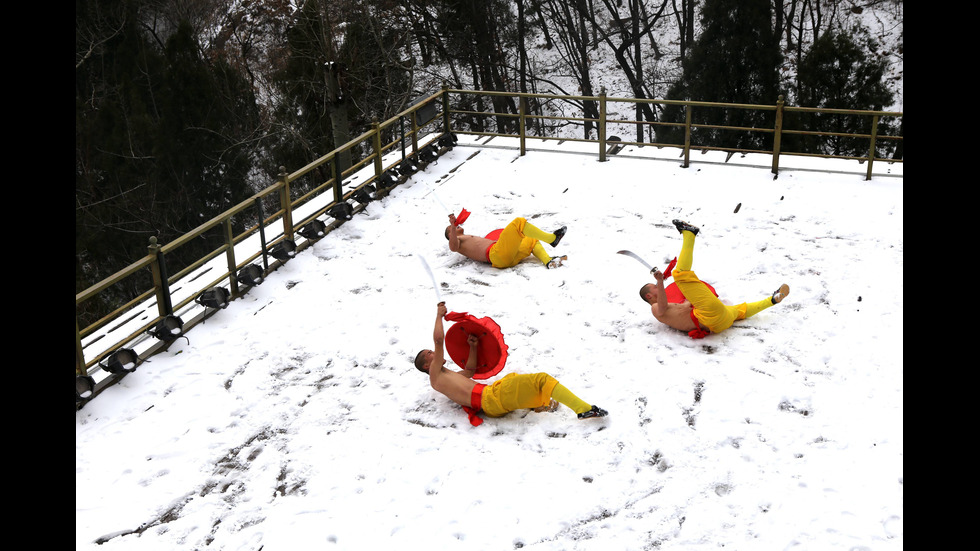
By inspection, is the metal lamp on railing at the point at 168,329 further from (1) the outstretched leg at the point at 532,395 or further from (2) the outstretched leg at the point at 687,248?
(2) the outstretched leg at the point at 687,248

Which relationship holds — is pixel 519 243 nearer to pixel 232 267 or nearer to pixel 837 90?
pixel 232 267

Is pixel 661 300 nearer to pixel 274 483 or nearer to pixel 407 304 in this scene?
pixel 407 304

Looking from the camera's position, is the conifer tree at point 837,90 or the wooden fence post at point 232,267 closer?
the wooden fence post at point 232,267

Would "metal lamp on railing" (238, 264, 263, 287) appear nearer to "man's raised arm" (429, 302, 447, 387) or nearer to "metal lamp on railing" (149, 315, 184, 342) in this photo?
"metal lamp on railing" (149, 315, 184, 342)

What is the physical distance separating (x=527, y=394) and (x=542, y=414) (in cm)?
38

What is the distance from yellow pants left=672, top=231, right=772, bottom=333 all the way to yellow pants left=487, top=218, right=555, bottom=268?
2.15 metres

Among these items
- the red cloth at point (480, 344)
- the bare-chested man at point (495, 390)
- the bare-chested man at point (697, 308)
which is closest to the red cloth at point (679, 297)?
the bare-chested man at point (697, 308)

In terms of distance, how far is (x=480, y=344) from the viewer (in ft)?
26.6

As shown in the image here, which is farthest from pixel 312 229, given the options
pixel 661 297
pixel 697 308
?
pixel 697 308

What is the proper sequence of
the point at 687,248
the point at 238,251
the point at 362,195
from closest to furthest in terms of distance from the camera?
the point at 687,248 → the point at 238,251 → the point at 362,195

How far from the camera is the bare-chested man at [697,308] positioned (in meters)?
8.77

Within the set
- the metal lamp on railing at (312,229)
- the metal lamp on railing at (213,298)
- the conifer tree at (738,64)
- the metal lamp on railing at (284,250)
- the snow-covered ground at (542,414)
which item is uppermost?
the conifer tree at (738,64)
